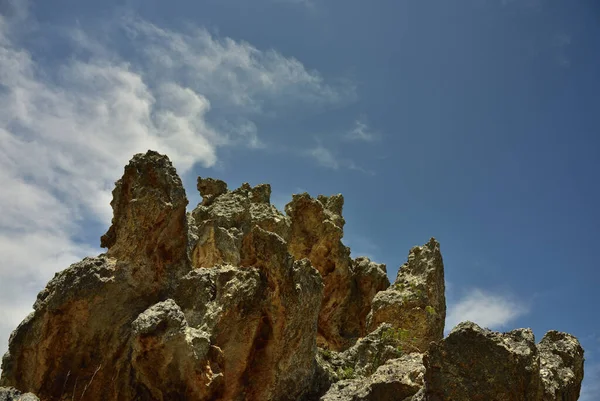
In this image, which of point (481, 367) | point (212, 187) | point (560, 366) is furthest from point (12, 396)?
point (212, 187)

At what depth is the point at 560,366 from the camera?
13125mm

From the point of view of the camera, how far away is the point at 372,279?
121 ft

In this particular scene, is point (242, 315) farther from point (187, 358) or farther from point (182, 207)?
point (182, 207)

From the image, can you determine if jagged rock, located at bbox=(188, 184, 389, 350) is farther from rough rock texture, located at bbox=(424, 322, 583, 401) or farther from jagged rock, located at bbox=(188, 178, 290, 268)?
rough rock texture, located at bbox=(424, 322, 583, 401)

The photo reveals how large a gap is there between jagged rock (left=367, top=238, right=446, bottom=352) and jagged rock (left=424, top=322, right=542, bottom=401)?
441 inches

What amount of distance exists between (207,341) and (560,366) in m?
10.4

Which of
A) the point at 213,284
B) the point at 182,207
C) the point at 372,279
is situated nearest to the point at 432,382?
the point at 213,284

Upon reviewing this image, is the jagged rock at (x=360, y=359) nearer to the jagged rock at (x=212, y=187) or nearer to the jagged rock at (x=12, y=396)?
the jagged rock at (x=12, y=396)

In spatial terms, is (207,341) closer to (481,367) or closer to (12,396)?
(12,396)

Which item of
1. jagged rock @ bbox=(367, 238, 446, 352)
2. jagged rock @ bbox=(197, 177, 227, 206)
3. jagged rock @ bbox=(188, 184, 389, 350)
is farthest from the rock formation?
jagged rock @ bbox=(197, 177, 227, 206)

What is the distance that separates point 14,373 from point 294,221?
78.8 feet

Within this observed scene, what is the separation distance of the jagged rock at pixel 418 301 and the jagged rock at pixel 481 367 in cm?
1120

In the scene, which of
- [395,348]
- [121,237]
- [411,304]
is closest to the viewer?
[395,348]

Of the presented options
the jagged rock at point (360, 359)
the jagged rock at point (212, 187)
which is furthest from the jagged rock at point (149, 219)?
the jagged rock at point (212, 187)
